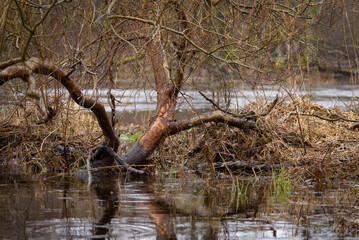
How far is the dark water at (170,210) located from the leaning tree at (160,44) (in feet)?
3.31

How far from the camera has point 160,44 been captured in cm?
589

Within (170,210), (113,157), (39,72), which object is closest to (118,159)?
(113,157)

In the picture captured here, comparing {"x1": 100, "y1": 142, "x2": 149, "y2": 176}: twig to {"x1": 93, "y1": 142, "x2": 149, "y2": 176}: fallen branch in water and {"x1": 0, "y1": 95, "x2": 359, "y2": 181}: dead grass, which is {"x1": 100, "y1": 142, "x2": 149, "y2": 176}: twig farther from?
{"x1": 0, "y1": 95, "x2": 359, "y2": 181}: dead grass

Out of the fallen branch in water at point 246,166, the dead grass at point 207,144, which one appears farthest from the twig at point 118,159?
the fallen branch in water at point 246,166

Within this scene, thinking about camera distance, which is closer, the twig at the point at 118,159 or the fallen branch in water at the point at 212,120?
the twig at the point at 118,159

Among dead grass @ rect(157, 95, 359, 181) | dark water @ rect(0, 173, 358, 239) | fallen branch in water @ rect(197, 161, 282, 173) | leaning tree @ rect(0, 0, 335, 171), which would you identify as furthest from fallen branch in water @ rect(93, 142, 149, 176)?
fallen branch in water @ rect(197, 161, 282, 173)

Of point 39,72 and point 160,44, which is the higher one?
point 160,44

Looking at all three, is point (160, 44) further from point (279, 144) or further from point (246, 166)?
point (279, 144)

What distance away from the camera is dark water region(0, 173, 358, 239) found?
422cm

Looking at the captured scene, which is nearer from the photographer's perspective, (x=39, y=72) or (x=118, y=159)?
(x=39, y=72)

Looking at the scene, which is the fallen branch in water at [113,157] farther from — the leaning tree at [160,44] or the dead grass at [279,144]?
the dead grass at [279,144]

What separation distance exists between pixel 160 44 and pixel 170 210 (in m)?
1.84

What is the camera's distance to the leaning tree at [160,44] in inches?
239

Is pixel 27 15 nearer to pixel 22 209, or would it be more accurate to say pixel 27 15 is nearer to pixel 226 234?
pixel 22 209
